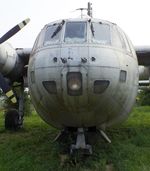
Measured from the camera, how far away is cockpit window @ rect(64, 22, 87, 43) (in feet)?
26.3

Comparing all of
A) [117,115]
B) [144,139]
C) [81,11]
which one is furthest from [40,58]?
[144,139]

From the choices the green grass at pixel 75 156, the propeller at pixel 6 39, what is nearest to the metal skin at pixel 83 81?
the green grass at pixel 75 156

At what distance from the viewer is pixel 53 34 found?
8.62 m

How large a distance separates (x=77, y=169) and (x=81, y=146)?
0.53 metres

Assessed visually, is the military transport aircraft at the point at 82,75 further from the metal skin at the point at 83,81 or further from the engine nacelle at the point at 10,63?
the engine nacelle at the point at 10,63

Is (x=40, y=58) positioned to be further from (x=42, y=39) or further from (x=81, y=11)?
(x=81, y=11)

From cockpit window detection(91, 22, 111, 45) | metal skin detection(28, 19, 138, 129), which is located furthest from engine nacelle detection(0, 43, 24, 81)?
cockpit window detection(91, 22, 111, 45)

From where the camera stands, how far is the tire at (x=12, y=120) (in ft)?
47.0

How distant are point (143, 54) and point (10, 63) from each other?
410cm

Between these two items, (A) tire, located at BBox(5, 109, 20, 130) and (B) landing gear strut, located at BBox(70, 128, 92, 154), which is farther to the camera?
(A) tire, located at BBox(5, 109, 20, 130)

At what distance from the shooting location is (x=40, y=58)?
8.00 m

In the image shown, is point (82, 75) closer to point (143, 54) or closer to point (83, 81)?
point (83, 81)

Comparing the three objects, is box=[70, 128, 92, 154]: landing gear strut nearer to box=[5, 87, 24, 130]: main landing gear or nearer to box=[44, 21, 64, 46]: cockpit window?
box=[44, 21, 64, 46]: cockpit window

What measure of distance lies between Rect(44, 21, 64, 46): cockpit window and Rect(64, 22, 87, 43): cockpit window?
0.60 ft
